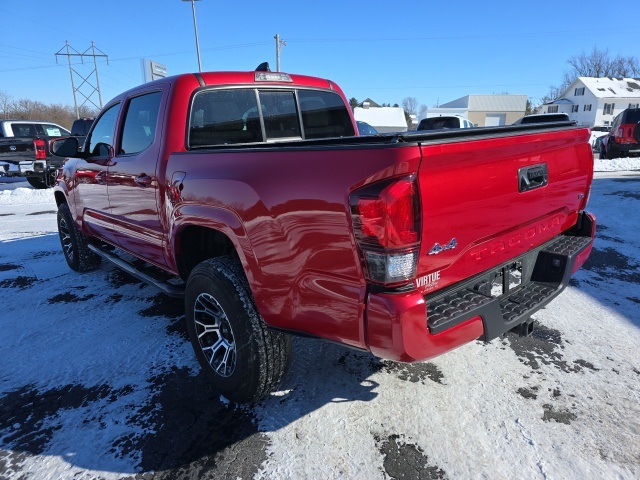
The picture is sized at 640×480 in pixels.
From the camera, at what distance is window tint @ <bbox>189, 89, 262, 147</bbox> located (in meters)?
2.96

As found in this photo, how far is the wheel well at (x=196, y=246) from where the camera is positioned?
284 centimetres

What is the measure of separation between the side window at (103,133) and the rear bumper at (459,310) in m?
3.25

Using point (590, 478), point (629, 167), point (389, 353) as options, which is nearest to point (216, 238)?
point (389, 353)

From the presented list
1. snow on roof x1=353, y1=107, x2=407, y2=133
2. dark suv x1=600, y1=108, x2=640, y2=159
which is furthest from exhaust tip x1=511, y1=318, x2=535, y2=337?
snow on roof x1=353, y1=107, x2=407, y2=133

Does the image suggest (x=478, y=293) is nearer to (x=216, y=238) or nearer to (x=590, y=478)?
(x=590, y=478)

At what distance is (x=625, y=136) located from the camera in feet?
46.9

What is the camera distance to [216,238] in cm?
286

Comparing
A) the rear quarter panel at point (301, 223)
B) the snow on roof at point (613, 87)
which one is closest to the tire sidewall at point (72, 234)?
Answer: the rear quarter panel at point (301, 223)

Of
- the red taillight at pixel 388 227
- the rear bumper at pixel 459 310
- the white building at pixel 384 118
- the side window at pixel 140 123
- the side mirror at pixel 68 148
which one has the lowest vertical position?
the rear bumper at pixel 459 310

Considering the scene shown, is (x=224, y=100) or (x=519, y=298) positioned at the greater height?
(x=224, y=100)

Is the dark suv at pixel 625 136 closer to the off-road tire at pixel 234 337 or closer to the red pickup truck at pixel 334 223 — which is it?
the red pickup truck at pixel 334 223

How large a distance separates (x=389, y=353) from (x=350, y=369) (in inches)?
46.3

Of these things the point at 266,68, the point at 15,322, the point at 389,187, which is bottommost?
the point at 15,322

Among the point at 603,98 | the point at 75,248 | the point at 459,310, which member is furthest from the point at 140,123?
the point at 603,98
